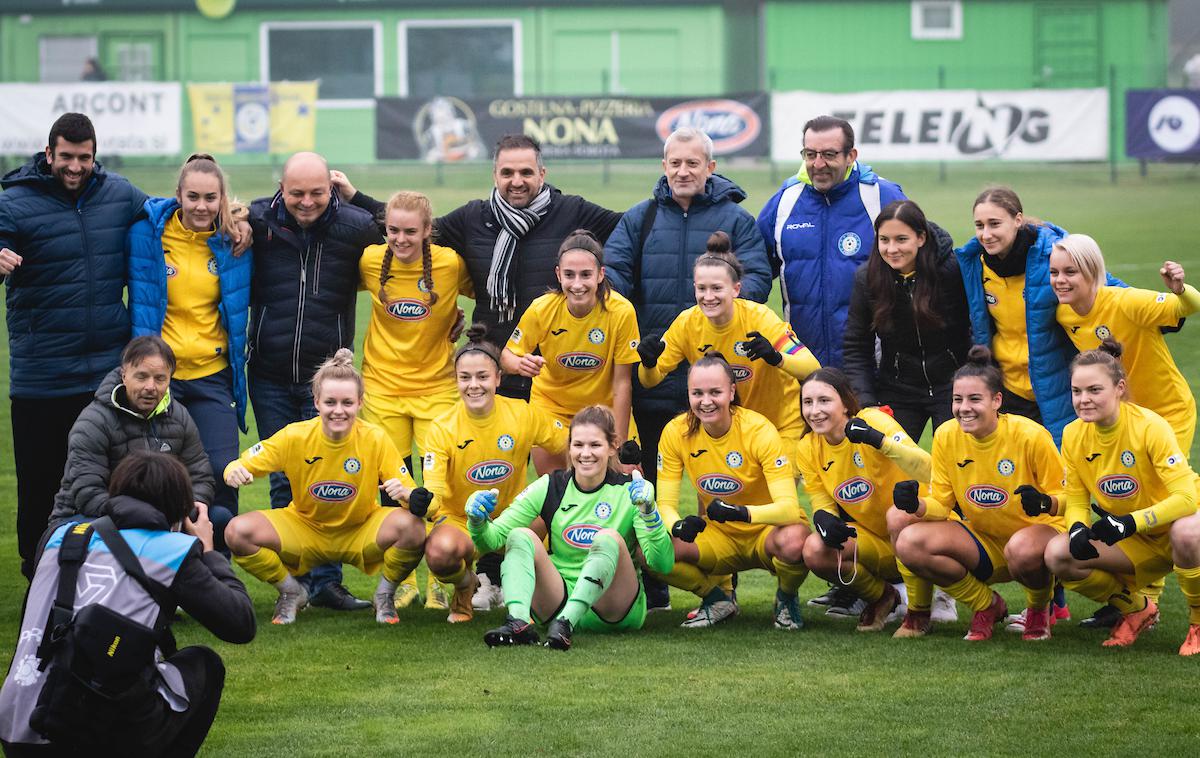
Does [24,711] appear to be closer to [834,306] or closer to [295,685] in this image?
[295,685]

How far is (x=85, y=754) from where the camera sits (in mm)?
4125

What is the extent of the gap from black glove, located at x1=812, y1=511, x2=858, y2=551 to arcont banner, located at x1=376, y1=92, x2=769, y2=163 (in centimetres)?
1659

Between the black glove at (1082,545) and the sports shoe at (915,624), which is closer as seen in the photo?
the black glove at (1082,545)

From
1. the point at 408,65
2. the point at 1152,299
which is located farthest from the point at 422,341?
the point at 408,65

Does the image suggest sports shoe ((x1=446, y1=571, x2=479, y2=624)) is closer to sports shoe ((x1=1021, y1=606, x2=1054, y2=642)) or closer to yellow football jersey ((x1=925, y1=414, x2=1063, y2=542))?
yellow football jersey ((x1=925, y1=414, x2=1063, y2=542))

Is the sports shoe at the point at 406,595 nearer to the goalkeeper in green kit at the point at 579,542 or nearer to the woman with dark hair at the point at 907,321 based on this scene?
the goalkeeper in green kit at the point at 579,542

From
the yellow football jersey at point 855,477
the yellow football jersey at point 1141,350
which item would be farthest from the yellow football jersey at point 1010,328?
the yellow football jersey at point 855,477

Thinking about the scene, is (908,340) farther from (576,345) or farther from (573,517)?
(573,517)

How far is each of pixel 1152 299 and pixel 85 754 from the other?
444 cm

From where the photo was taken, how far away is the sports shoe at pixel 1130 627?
6.11 meters

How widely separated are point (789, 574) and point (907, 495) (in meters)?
0.71

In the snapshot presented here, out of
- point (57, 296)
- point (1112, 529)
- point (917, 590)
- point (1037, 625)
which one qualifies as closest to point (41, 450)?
point (57, 296)

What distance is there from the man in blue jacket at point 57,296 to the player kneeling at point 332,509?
35.3 inches

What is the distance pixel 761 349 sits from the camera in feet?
21.7
